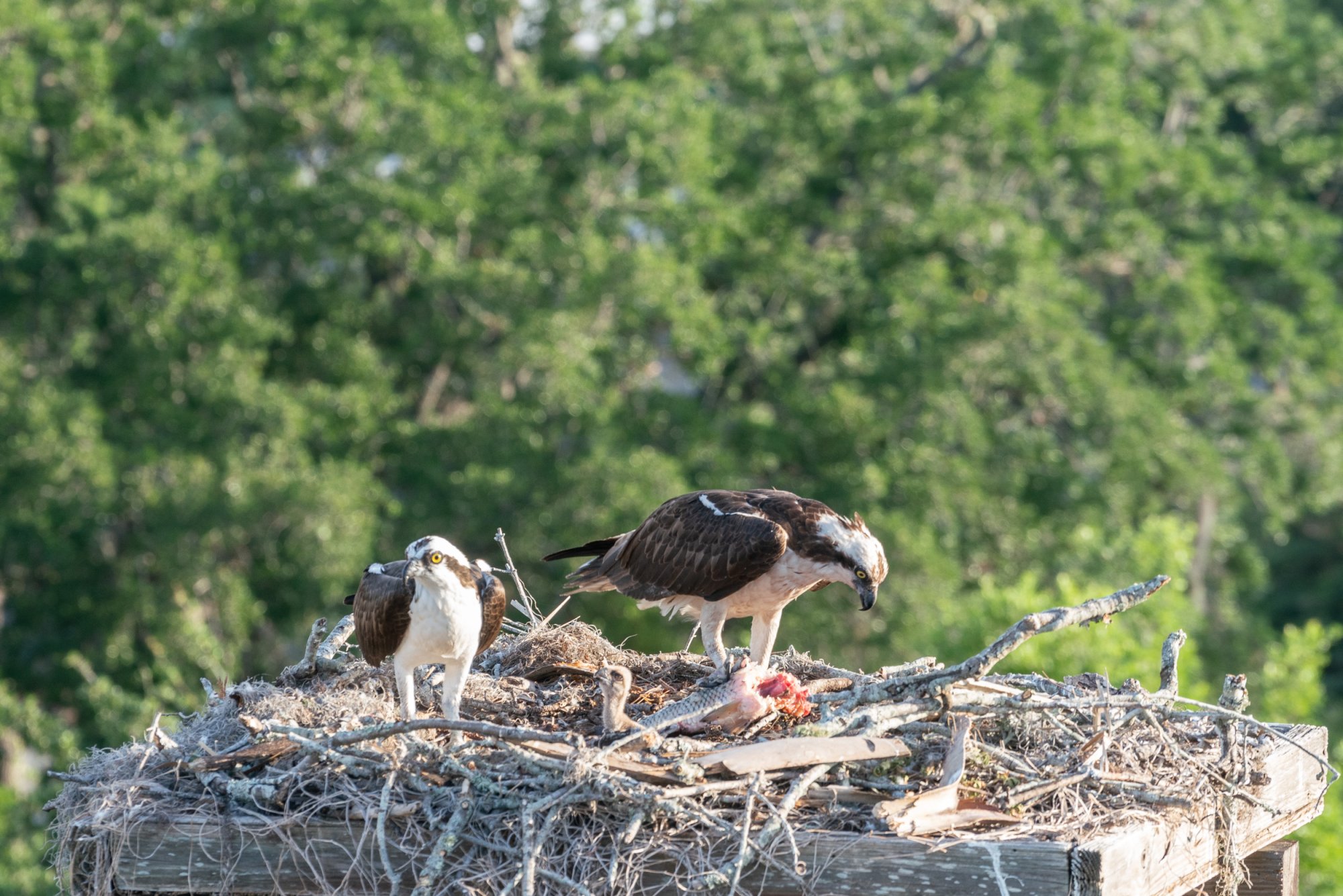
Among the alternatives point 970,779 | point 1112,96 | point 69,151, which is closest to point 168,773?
point 970,779

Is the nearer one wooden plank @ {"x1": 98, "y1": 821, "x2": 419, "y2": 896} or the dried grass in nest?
the dried grass in nest

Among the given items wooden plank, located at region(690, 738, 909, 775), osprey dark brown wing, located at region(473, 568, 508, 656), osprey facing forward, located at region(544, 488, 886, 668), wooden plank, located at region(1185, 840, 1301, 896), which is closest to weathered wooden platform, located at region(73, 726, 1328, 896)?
wooden plank, located at region(690, 738, 909, 775)

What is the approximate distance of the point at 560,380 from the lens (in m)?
15.4

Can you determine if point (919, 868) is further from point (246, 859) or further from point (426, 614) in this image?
point (246, 859)

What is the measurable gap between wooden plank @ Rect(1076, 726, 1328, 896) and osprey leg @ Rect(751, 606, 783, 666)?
4.98 ft

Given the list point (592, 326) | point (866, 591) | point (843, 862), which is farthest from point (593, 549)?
point (592, 326)

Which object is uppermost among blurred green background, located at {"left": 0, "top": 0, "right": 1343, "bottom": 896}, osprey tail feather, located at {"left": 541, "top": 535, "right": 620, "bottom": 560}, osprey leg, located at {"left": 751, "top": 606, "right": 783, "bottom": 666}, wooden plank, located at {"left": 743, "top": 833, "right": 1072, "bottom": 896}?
blurred green background, located at {"left": 0, "top": 0, "right": 1343, "bottom": 896}

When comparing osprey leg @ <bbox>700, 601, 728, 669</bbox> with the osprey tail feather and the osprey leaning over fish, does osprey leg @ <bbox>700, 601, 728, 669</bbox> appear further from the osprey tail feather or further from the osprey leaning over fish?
the osprey leaning over fish

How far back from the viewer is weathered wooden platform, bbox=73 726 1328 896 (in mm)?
3602

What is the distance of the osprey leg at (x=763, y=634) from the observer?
5277 millimetres

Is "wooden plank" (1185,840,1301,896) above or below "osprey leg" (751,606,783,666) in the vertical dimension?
below

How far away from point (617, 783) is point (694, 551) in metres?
1.64

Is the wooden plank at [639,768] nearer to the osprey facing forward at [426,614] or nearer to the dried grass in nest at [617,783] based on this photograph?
the dried grass in nest at [617,783]

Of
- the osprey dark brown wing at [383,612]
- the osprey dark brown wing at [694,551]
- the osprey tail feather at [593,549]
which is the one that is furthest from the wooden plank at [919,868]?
the osprey tail feather at [593,549]
